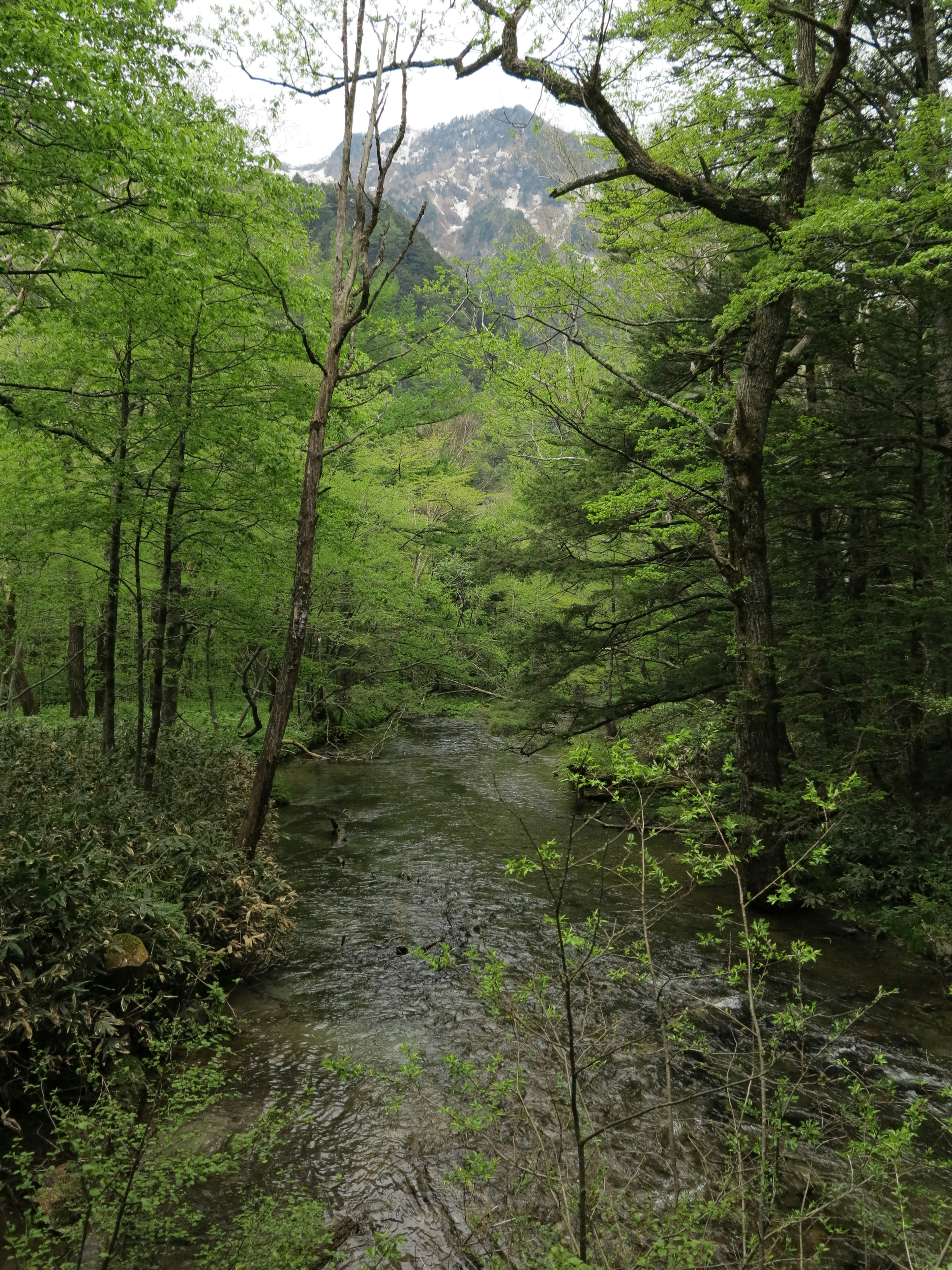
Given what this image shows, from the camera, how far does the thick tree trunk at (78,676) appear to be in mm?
13188

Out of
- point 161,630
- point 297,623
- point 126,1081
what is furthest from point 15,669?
point 126,1081

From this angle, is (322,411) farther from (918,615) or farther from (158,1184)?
(918,615)

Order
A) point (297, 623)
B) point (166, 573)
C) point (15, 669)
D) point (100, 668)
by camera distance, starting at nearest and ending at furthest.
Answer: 1. point (297, 623)
2. point (166, 573)
3. point (100, 668)
4. point (15, 669)

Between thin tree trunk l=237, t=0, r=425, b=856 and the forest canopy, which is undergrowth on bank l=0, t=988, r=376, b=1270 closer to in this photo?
thin tree trunk l=237, t=0, r=425, b=856

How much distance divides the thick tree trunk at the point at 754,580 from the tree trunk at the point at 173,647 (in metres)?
7.16

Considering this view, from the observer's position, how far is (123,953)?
4.86 m

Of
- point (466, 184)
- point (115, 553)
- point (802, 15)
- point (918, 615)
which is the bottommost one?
point (918, 615)

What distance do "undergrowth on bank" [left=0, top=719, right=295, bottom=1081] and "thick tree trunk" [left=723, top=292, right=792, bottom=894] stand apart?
5.61m

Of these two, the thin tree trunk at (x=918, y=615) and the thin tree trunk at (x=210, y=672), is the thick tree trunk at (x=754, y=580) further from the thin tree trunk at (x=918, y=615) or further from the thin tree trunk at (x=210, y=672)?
the thin tree trunk at (x=210, y=672)

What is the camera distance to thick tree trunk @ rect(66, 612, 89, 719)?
13188 millimetres

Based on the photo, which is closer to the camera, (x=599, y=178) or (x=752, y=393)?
(x=599, y=178)

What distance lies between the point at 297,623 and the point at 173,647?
454 cm

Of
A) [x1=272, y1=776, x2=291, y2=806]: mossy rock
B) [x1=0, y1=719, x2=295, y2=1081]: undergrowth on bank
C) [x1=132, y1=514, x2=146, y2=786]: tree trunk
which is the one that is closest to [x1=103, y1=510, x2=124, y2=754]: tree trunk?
[x1=132, y1=514, x2=146, y2=786]: tree trunk

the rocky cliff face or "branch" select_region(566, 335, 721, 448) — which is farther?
the rocky cliff face
